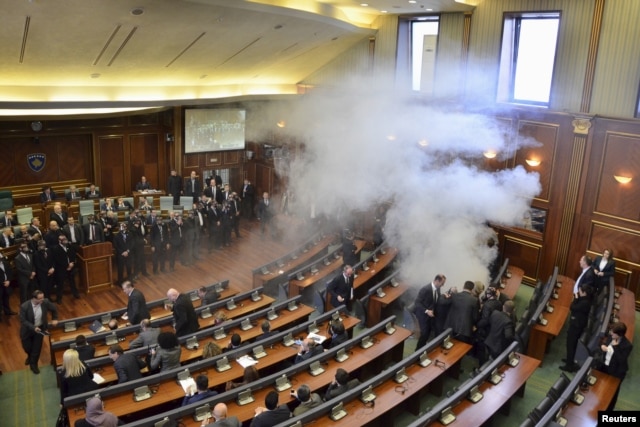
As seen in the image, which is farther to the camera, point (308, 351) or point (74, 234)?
point (74, 234)

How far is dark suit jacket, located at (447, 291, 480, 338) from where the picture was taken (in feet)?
28.6

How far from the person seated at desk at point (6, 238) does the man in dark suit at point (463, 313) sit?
9.03 m

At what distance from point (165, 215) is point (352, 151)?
214 inches

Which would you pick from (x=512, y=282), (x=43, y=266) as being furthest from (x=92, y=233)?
(x=512, y=282)

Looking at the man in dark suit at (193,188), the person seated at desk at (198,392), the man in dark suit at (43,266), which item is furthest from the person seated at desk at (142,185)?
the person seated at desk at (198,392)

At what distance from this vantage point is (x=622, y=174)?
36.8 feet

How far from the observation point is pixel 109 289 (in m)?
12.0

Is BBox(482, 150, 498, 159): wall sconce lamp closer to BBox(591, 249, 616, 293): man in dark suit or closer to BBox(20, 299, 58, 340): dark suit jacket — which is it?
BBox(591, 249, 616, 293): man in dark suit

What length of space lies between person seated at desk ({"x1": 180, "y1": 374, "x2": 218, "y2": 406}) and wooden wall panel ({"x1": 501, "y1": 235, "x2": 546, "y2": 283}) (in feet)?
29.1

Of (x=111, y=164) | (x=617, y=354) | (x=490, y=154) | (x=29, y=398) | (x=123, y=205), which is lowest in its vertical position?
(x=29, y=398)

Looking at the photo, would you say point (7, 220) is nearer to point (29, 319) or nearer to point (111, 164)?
point (111, 164)

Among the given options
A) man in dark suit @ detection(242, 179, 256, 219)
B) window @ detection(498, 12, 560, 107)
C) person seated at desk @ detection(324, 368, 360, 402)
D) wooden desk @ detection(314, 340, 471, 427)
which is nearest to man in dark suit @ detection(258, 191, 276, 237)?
man in dark suit @ detection(242, 179, 256, 219)

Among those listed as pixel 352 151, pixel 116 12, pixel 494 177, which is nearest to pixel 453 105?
pixel 494 177

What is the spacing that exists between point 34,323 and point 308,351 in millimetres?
4194
